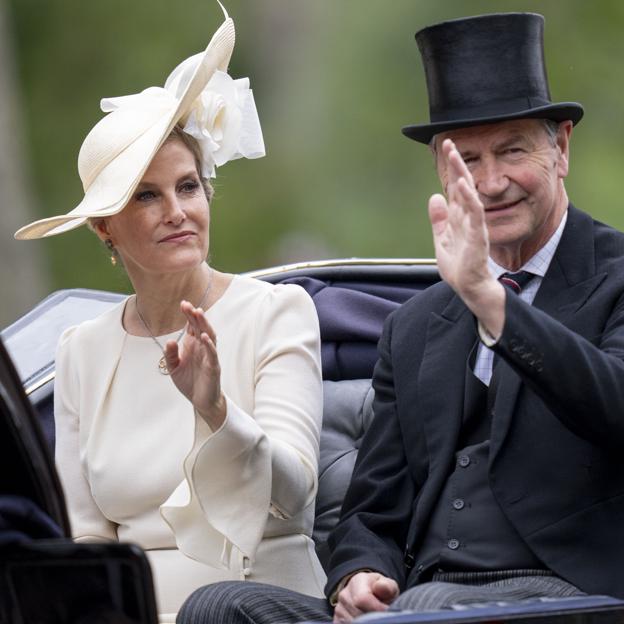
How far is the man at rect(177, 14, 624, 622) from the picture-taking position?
3.42 metres

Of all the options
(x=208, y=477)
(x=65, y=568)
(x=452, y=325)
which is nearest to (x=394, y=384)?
(x=452, y=325)

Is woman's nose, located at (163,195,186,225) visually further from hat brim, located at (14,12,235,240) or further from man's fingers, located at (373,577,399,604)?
man's fingers, located at (373,577,399,604)

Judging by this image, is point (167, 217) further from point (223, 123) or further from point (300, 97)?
point (300, 97)

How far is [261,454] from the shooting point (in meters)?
3.93

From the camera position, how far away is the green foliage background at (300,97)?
43.8 feet

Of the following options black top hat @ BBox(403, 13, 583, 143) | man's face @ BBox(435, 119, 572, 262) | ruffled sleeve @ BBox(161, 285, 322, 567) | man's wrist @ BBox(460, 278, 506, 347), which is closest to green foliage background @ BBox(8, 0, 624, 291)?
ruffled sleeve @ BBox(161, 285, 322, 567)

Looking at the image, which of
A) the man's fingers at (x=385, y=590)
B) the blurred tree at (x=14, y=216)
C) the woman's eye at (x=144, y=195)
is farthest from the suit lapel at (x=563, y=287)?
the blurred tree at (x=14, y=216)

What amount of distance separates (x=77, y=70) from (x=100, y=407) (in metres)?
10.4

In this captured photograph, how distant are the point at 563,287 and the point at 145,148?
1.15 metres

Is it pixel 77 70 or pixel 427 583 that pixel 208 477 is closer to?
pixel 427 583

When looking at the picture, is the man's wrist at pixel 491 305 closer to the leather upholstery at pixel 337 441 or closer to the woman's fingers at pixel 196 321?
the woman's fingers at pixel 196 321

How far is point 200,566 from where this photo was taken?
4.12 m

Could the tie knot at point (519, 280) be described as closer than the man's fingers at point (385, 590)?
No

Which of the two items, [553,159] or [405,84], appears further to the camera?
[405,84]
